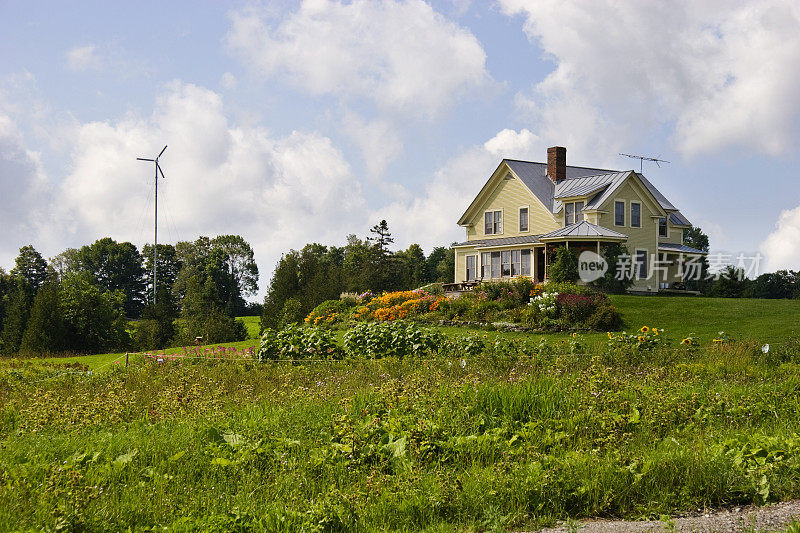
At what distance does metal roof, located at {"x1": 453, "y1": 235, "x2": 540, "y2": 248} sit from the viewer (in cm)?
3297

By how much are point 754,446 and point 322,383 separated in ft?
17.8

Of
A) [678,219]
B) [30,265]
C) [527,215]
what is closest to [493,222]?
[527,215]

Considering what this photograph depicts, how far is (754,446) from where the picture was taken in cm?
638

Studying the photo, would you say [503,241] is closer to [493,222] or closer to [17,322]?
[493,222]

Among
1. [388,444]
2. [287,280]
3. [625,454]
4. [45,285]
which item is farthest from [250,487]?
[287,280]

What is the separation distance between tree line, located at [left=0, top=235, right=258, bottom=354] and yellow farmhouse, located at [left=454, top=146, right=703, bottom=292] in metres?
14.3

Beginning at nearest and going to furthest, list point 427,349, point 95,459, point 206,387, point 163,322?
point 95,459
point 206,387
point 427,349
point 163,322

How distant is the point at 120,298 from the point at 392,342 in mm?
32256

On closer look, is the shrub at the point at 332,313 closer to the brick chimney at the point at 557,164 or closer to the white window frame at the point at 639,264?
the brick chimney at the point at 557,164

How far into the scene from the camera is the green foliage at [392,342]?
13.2 m

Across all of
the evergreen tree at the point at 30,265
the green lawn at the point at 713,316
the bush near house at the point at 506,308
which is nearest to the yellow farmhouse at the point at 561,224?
the green lawn at the point at 713,316

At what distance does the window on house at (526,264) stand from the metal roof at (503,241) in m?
0.64

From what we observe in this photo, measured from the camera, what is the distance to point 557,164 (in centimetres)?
3616

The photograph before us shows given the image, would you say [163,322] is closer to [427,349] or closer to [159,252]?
[427,349]
